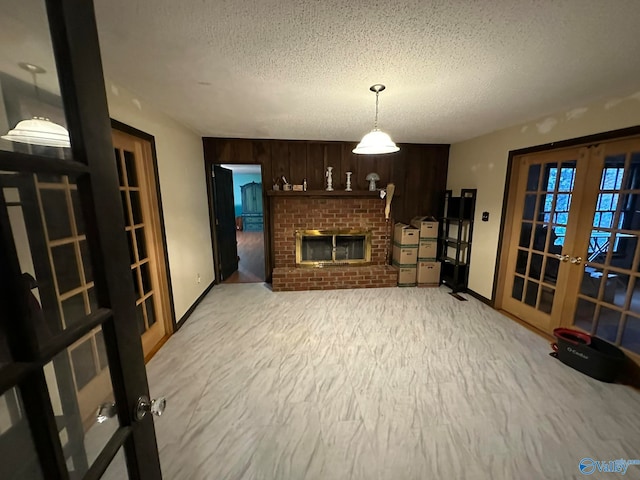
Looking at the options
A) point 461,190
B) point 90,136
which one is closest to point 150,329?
point 90,136

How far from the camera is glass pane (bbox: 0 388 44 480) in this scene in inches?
18.0

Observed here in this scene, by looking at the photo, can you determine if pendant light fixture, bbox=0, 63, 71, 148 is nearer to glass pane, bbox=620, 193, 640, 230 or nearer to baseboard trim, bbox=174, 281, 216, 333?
baseboard trim, bbox=174, 281, 216, 333

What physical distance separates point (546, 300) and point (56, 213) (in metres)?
3.77

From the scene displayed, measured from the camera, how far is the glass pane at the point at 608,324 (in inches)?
87.1

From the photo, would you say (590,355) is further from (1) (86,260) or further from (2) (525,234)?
(1) (86,260)

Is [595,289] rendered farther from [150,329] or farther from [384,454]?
[150,329]

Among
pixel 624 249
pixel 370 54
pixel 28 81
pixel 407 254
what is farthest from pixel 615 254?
pixel 28 81

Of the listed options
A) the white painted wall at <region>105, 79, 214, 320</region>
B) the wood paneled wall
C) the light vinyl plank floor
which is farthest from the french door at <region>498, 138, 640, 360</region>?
the white painted wall at <region>105, 79, 214, 320</region>

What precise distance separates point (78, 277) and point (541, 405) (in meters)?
2.61

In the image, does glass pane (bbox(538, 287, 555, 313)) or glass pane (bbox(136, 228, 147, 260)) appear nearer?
glass pane (bbox(136, 228, 147, 260))

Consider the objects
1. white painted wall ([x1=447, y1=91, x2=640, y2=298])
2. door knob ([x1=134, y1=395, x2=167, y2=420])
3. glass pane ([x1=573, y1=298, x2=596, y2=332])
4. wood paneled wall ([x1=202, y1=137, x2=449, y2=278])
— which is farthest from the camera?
wood paneled wall ([x1=202, y1=137, x2=449, y2=278])

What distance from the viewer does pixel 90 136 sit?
578 millimetres

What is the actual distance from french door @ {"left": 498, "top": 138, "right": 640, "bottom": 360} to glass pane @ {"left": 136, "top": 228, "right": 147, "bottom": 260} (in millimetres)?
3877

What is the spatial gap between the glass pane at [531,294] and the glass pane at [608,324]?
0.50 m
